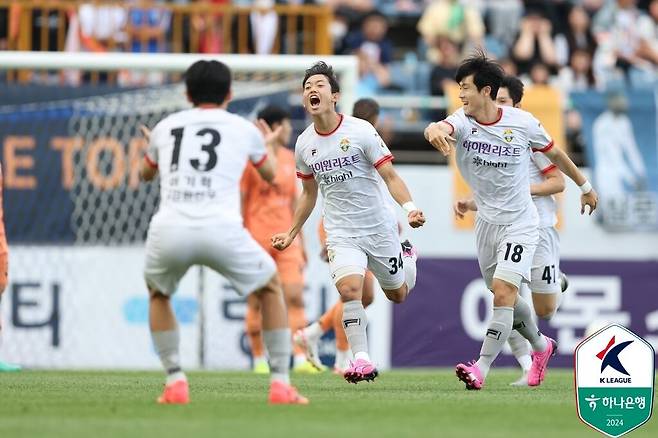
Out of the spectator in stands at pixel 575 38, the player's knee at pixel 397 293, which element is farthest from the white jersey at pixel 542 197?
the spectator in stands at pixel 575 38

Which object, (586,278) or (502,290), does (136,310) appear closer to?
(586,278)

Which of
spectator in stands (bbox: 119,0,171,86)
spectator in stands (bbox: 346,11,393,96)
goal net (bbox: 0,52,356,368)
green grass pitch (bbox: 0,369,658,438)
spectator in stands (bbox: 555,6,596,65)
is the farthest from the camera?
spectator in stands (bbox: 555,6,596,65)

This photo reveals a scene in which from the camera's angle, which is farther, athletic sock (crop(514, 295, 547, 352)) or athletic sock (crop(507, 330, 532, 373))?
athletic sock (crop(507, 330, 532, 373))

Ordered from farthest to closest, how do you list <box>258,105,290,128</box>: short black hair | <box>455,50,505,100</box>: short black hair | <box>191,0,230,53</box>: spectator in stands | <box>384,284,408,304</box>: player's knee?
<box>191,0,230,53</box>: spectator in stands < <box>258,105,290,128</box>: short black hair < <box>384,284,408,304</box>: player's knee < <box>455,50,505,100</box>: short black hair

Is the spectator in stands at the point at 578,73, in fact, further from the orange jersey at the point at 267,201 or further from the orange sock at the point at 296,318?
the orange sock at the point at 296,318

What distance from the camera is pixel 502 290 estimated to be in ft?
35.5

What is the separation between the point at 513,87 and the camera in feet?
39.9

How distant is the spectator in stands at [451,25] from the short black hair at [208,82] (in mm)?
13799

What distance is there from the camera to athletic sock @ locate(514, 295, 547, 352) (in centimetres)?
1150

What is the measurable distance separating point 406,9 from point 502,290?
13.3 m

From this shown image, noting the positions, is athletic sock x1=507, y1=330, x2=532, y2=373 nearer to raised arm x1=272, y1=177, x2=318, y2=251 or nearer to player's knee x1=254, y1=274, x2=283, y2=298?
raised arm x1=272, y1=177, x2=318, y2=251

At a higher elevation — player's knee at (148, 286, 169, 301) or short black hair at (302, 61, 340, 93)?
short black hair at (302, 61, 340, 93)

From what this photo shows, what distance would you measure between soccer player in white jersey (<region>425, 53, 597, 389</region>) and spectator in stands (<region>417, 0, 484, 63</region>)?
11.1 metres

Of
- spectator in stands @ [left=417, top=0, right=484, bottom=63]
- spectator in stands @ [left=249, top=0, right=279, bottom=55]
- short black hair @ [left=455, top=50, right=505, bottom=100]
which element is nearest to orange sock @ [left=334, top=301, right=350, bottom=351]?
short black hair @ [left=455, top=50, right=505, bottom=100]
